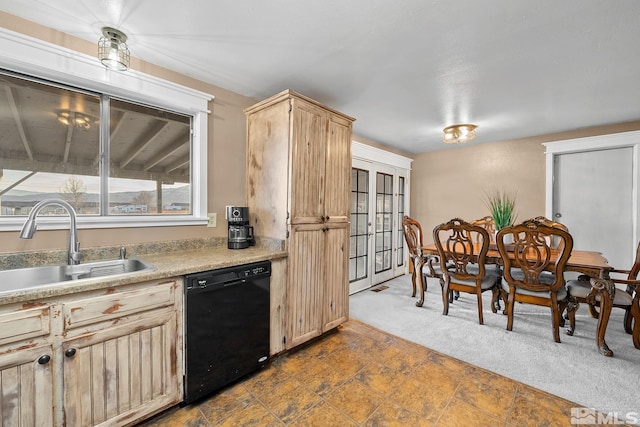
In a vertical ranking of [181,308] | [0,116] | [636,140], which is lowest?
[181,308]

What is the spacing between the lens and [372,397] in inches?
66.9

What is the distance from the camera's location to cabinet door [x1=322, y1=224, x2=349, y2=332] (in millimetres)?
2422

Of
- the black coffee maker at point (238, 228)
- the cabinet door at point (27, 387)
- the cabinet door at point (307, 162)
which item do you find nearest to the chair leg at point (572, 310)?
the cabinet door at point (307, 162)

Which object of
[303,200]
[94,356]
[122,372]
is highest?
[303,200]

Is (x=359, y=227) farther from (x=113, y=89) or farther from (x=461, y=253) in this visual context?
(x=113, y=89)

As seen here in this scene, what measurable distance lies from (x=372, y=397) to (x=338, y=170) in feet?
5.91

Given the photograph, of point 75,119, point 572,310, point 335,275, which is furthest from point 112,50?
point 572,310

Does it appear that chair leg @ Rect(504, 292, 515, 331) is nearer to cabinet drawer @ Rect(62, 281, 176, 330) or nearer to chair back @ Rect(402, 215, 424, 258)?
chair back @ Rect(402, 215, 424, 258)

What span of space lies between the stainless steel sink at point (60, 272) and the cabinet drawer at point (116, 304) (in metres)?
0.14

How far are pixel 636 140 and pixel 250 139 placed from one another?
4.50m

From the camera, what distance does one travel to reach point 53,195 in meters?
1.72

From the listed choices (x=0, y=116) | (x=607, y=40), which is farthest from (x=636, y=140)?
(x=0, y=116)

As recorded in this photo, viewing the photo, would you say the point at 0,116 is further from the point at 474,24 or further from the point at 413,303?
the point at 413,303

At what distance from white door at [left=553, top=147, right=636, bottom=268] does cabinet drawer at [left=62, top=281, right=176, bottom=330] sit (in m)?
4.82
